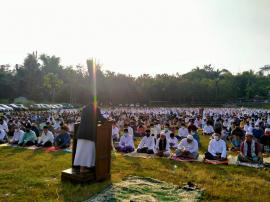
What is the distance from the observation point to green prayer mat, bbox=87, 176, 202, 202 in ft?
19.4

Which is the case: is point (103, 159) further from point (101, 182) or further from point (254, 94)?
point (254, 94)

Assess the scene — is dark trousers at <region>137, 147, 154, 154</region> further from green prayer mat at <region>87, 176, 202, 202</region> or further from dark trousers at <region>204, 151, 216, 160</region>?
green prayer mat at <region>87, 176, 202, 202</region>

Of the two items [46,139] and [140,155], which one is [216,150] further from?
[46,139]

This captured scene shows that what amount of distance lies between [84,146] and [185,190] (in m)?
2.24

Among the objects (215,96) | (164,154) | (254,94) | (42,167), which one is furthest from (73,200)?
(254,94)

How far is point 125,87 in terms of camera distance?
49.8m

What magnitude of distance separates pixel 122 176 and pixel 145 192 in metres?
1.44

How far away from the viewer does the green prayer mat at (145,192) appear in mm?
5926

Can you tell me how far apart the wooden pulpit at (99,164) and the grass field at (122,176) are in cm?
18

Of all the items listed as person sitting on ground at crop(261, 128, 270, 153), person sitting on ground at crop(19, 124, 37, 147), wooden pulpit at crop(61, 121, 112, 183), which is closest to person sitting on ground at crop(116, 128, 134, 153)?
person sitting on ground at crop(19, 124, 37, 147)

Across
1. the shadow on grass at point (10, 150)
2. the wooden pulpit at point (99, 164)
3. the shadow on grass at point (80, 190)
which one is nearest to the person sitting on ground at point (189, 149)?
the wooden pulpit at point (99, 164)

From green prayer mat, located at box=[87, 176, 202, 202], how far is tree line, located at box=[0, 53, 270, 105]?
38.6 meters

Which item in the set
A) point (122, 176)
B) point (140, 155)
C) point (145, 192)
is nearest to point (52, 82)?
point (140, 155)

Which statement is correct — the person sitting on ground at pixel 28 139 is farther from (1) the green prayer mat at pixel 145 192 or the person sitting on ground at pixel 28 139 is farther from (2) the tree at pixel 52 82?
(2) the tree at pixel 52 82
